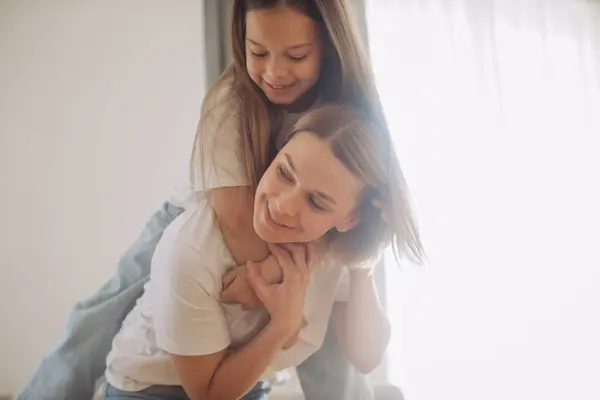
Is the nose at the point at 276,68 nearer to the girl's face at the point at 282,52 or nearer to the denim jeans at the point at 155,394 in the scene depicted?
the girl's face at the point at 282,52

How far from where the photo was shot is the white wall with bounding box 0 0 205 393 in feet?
2.96

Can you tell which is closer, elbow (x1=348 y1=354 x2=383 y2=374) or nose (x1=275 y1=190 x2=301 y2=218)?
nose (x1=275 y1=190 x2=301 y2=218)

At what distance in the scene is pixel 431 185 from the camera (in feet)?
3.30

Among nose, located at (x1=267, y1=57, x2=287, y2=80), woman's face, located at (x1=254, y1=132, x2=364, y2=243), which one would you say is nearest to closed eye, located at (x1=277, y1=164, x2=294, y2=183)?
woman's face, located at (x1=254, y1=132, x2=364, y2=243)

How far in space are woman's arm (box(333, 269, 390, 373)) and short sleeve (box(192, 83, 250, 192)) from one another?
202 mm

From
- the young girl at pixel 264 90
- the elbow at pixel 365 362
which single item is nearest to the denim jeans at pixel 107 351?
the elbow at pixel 365 362

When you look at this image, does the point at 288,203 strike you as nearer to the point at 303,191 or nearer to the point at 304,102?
the point at 303,191

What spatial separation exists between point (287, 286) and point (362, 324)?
0.13m

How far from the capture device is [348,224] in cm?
73

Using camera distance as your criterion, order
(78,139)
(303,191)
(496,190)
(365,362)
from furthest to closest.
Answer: (496,190) < (78,139) < (365,362) < (303,191)

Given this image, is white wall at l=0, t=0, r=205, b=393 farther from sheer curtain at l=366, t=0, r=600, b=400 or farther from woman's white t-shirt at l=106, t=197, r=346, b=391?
sheer curtain at l=366, t=0, r=600, b=400

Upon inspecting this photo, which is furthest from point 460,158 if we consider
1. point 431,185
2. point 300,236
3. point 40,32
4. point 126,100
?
point 40,32

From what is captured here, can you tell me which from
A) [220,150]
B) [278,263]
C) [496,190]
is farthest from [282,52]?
[496,190]

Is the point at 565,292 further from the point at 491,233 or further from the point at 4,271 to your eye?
the point at 4,271
